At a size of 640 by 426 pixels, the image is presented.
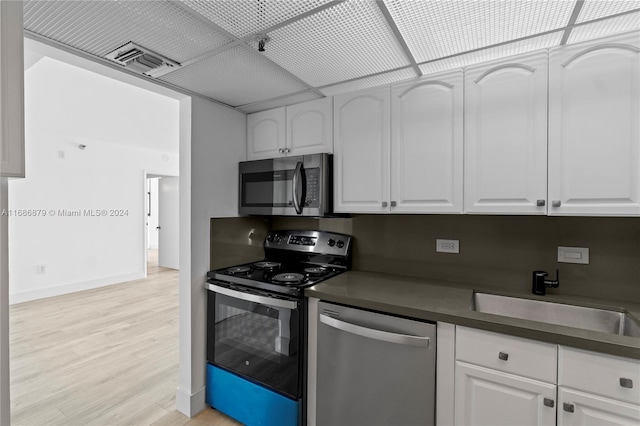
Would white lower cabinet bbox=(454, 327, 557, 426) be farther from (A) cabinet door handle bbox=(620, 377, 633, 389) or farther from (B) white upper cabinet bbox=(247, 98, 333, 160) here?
(B) white upper cabinet bbox=(247, 98, 333, 160)

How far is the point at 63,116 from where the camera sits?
395cm

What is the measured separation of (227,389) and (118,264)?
4452 millimetres

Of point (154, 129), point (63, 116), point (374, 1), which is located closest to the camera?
point (374, 1)

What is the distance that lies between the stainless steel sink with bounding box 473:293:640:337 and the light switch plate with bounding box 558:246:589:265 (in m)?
0.26

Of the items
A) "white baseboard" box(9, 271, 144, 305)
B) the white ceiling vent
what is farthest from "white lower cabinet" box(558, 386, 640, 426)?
"white baseboard" box(9, 271, 144, 305)

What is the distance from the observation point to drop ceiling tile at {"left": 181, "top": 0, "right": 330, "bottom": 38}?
1205mm

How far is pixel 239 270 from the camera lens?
2.20m

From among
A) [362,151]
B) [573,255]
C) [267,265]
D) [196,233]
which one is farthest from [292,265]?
[573,255]

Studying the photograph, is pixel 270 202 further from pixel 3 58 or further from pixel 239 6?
pixel 3 58

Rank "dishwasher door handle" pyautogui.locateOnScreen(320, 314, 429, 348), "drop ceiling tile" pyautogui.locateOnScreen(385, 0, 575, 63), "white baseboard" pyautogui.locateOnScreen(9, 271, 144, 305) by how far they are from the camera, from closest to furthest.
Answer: "drop ceiling tile" pyautogui.locateOnScreen(385, 0, 575, 63) → "dishwasher door handle" pyautogui.locateOnScreen(320, 314, 429, 348) → "white baseboard" pyautogui.locateOnScreen(9, 271, 144, 305)

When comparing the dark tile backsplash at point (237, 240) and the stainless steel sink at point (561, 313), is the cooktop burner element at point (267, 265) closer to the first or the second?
the dark tile backsplash at point (237, 240)

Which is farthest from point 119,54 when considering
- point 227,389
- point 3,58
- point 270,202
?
point 227,389

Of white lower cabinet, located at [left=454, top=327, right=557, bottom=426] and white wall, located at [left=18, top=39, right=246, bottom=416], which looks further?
white wall, located at [left=18, top=39, right=246, bottom=416]

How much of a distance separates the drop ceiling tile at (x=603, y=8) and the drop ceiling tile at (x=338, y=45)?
714 millimetres
